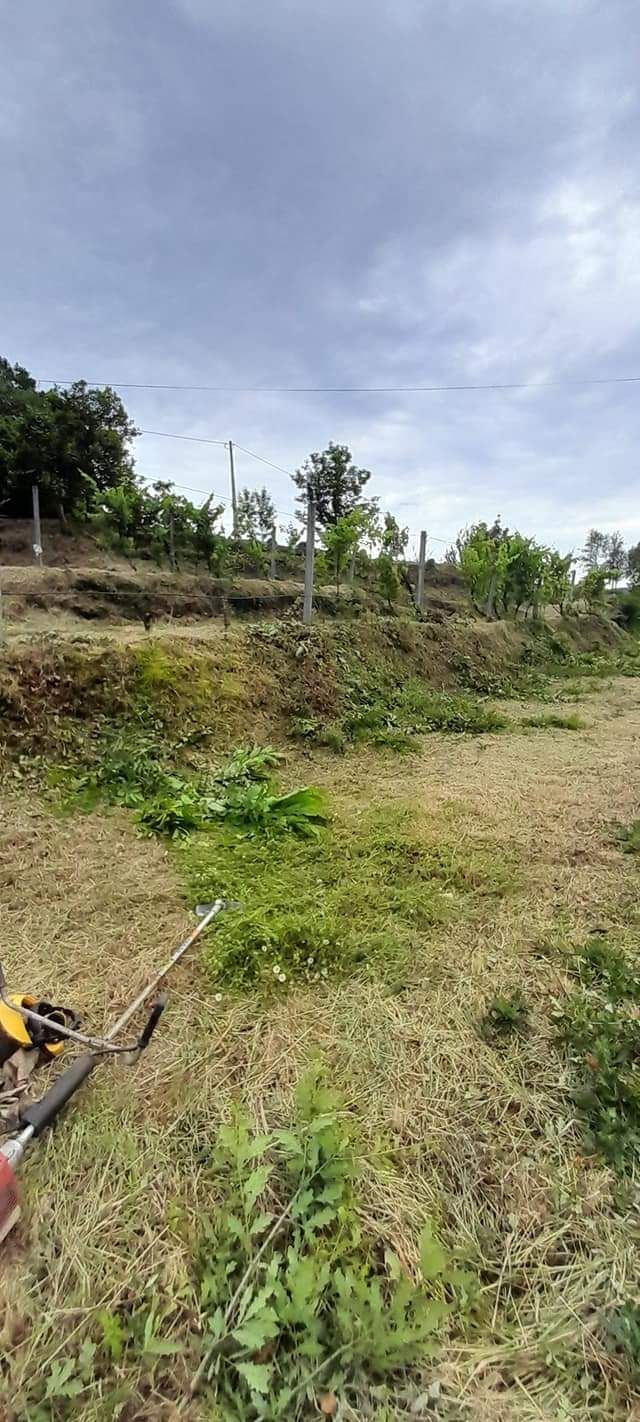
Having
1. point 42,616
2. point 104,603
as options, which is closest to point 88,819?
point 42,616

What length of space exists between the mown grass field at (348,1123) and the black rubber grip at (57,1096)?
69mm

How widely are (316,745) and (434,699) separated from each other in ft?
8.18

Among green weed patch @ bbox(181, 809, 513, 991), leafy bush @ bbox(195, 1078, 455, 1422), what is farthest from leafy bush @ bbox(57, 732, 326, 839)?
leafy bush @ bbox(195, 1078, 455, 1422)

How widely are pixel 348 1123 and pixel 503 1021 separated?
603 millimetres

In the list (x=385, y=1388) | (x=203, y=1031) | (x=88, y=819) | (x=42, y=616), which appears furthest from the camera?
(x=42, y=616)

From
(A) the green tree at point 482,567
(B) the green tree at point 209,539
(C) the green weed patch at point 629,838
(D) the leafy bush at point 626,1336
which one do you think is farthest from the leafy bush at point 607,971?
(A) the green tree at point 482,567

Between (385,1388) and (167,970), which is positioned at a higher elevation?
(167,970)

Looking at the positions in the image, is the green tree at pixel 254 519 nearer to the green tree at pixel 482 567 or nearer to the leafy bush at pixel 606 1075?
the green tree at pixel 482 567

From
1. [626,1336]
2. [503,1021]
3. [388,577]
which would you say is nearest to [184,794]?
[503,1021]

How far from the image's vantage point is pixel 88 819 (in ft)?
10.2

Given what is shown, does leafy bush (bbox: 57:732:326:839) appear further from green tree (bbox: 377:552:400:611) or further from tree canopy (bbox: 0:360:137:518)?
tree canopy (bbox: 0:360:137:518)

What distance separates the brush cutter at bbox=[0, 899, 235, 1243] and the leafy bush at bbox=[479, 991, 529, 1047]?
1.00m

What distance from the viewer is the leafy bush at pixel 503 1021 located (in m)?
1.67

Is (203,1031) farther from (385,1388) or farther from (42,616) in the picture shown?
(42,616)
